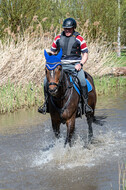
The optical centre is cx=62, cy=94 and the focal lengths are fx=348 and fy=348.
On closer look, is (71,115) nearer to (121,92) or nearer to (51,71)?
(51,71)

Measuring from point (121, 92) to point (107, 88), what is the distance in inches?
26.9

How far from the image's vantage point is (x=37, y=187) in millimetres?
5496

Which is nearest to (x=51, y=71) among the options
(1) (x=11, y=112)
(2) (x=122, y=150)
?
(2) (x=122, y=150)

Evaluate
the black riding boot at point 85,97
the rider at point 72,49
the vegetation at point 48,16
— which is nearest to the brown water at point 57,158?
the black riding boot at point 85,97

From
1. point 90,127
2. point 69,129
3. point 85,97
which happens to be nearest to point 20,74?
point 90,127

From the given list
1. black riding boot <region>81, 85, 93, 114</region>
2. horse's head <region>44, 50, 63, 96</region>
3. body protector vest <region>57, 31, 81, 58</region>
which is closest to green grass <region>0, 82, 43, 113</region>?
black riding boot <region>81, 85, 93, 114</region>

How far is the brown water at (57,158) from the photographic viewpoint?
564 cm

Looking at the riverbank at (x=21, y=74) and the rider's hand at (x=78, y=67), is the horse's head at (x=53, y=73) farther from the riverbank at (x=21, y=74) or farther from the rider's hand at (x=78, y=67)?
the riverbank at (x=21, y=74)

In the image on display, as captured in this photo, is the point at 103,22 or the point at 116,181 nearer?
the point at 116,181

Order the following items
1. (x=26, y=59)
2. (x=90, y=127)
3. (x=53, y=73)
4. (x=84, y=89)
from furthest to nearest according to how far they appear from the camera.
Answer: (x=26, y=59)
(x=90, y=127)
(x=84, y=89)
(x=53, y=73)

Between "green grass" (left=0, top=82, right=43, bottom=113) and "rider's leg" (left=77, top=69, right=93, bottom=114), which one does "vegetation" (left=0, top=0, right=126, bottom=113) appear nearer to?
"green grass" (left=0, top=82, right=43, bottom=113)

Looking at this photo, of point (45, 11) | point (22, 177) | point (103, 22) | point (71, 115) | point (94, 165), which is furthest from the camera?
point (103, 22)

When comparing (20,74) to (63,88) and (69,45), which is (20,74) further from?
(63,88)

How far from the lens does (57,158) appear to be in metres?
6.88
